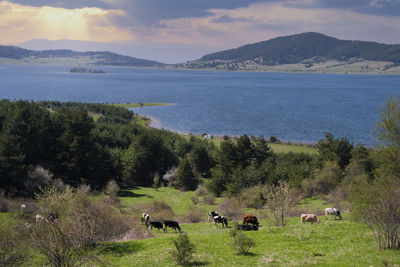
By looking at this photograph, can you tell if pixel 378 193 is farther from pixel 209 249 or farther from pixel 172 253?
pixel 172 253

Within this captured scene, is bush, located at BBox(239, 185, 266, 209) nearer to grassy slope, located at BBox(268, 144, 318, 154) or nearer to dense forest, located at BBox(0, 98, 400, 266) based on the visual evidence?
dense forest, located at BBox(0, 98, 400, 266)

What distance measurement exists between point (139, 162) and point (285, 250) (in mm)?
38596

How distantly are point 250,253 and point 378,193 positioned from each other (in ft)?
22.3

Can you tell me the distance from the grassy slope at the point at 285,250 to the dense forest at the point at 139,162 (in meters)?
15.5

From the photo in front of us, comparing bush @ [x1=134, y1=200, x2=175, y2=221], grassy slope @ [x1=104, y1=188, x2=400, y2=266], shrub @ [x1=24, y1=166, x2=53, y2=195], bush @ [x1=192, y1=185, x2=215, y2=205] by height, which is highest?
grassy slope @ [x1=104, y1=188, x2=400, y2=266]

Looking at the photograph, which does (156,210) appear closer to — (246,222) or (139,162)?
(246,222)

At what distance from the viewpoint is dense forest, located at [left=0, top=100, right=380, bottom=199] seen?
118 ft

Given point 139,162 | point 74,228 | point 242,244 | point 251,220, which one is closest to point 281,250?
point 242,244

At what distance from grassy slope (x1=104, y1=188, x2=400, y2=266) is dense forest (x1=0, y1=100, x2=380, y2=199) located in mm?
15468

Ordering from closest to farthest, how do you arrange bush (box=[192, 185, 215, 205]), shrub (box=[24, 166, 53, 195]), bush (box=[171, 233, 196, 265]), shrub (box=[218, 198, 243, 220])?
bush (box=[171, 233, 196, 265]) < shrub (box=[218, 198, 243, 220]) < shrub (box=[24, 166, 53, 195]) < bush (box=[192, 185, 215, 205])

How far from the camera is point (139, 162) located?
51031mm

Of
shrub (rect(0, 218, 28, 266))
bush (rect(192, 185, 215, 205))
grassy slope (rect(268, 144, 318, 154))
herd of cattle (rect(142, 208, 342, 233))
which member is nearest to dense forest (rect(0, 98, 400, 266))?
shrub (rect(0, 218, 28, 266))

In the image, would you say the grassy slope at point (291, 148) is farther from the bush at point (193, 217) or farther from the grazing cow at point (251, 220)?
the grazing cow at point (251, 220)

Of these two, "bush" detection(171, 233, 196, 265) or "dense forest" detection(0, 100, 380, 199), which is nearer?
"bush" detection(171, 233, 196, 265)
